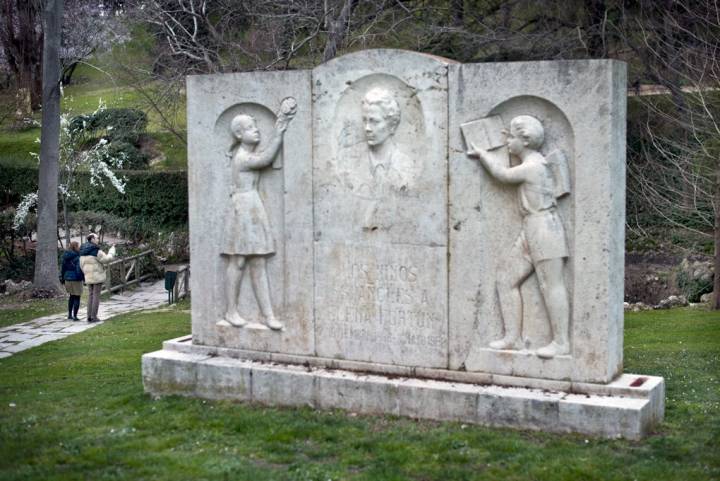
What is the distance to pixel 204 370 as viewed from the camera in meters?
9.30

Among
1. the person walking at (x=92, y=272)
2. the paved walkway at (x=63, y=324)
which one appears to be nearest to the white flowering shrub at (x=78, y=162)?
the paved walkway at (x=63, y=324)

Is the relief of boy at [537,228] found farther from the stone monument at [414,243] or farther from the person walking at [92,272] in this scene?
the person walking at [92,272]

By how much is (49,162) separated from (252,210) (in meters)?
13.8

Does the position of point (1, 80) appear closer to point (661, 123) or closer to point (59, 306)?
point (59, 306)

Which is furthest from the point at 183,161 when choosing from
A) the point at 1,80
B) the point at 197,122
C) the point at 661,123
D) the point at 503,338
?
the point at 503,338

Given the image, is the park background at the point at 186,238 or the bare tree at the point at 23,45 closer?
the park background at the point at 186,238

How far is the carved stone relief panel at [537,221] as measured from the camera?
25.4 feet

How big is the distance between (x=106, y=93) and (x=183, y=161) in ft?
29.0

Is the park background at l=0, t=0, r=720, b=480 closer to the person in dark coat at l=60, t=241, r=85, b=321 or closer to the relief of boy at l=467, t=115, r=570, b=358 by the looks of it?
the relief of boy at l=467, t=115, r=570, b=358

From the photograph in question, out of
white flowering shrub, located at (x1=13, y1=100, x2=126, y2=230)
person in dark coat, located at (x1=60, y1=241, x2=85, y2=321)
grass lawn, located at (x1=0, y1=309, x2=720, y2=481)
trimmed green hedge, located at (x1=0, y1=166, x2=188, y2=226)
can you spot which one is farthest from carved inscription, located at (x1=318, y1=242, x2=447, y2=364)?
trimmed green hedge, located at (x1=0, y1=166, x2=188, y2=226)

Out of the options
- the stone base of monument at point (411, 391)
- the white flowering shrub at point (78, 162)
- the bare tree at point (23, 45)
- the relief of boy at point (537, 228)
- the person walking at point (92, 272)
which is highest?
the bare tree at point (23, 45)

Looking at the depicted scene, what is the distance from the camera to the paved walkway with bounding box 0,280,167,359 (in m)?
15.2

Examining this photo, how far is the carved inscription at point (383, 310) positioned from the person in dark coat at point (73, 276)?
955 centimetres

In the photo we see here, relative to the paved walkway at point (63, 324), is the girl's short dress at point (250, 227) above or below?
above
